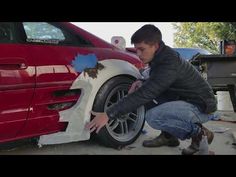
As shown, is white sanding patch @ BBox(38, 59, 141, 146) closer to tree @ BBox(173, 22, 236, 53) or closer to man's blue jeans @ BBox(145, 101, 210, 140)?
man's blue jeans @ BBox(145, 101, 210, 140)

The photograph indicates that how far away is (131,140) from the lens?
13.9 ft

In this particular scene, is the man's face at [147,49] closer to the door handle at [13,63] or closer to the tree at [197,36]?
the door handle at [13,63]

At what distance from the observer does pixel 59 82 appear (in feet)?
12.0

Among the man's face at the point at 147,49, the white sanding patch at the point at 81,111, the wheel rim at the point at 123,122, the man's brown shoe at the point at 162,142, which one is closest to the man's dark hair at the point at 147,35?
the man's face at the point at 147,49

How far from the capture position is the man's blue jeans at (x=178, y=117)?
3.70m

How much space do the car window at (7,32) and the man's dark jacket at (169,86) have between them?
1.04 metres

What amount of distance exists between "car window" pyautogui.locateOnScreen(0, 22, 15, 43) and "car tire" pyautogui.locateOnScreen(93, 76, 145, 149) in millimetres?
990

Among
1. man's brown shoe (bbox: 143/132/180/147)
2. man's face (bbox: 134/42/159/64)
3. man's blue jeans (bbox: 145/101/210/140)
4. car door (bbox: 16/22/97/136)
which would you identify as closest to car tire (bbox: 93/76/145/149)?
man's brown shoe (bbox: 143/132/180/147)

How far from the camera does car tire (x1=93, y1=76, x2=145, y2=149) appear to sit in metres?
4.02

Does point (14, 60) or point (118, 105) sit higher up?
point (14, 60)
